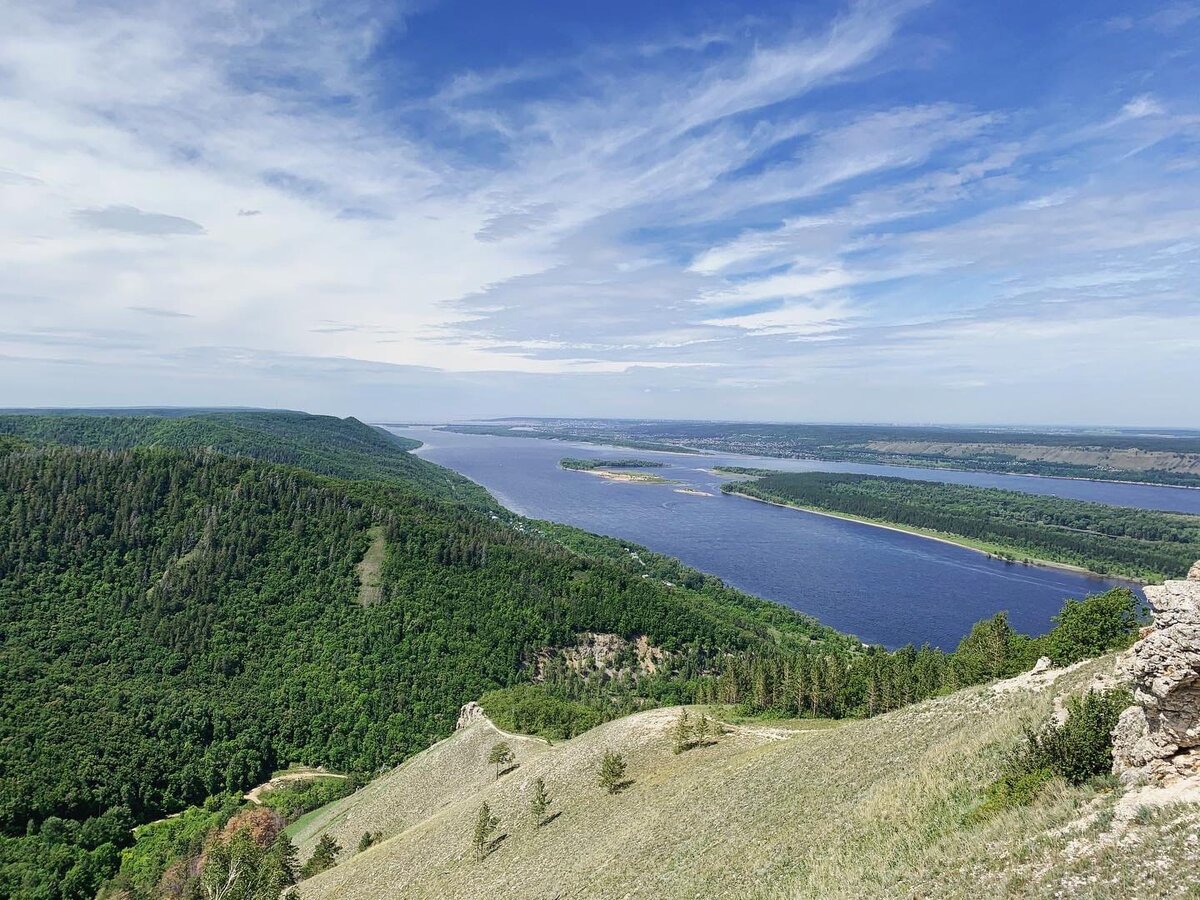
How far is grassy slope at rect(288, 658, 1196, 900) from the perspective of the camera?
1677cm

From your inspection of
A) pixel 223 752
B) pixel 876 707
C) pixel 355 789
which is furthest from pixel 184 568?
pixel 876 707

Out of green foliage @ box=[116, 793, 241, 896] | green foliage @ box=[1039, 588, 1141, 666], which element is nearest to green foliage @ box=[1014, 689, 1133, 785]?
green foliage @ box=[1039, 588, 1141, 666]

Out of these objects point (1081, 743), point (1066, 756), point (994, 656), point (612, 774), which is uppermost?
point (1081, 743)

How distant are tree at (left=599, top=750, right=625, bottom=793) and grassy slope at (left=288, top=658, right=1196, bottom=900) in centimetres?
97

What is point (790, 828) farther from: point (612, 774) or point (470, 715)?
point (470, 715)

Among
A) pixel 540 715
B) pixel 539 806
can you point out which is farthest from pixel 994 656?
pixel 540 715

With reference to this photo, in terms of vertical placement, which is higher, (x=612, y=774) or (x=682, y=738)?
(x=612, y=774)

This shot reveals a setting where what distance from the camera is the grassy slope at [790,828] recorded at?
16.8m

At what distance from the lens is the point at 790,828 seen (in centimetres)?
2794

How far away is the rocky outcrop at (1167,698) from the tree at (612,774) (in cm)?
3228

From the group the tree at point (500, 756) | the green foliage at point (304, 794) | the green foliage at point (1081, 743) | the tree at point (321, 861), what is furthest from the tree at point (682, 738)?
the green foliage at point (304, 794)

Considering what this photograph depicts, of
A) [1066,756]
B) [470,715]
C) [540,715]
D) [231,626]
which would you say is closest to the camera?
[1066,756]

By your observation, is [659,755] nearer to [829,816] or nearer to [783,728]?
[783,728]

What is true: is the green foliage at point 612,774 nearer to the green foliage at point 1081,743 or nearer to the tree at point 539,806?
the tree at point 539,806
